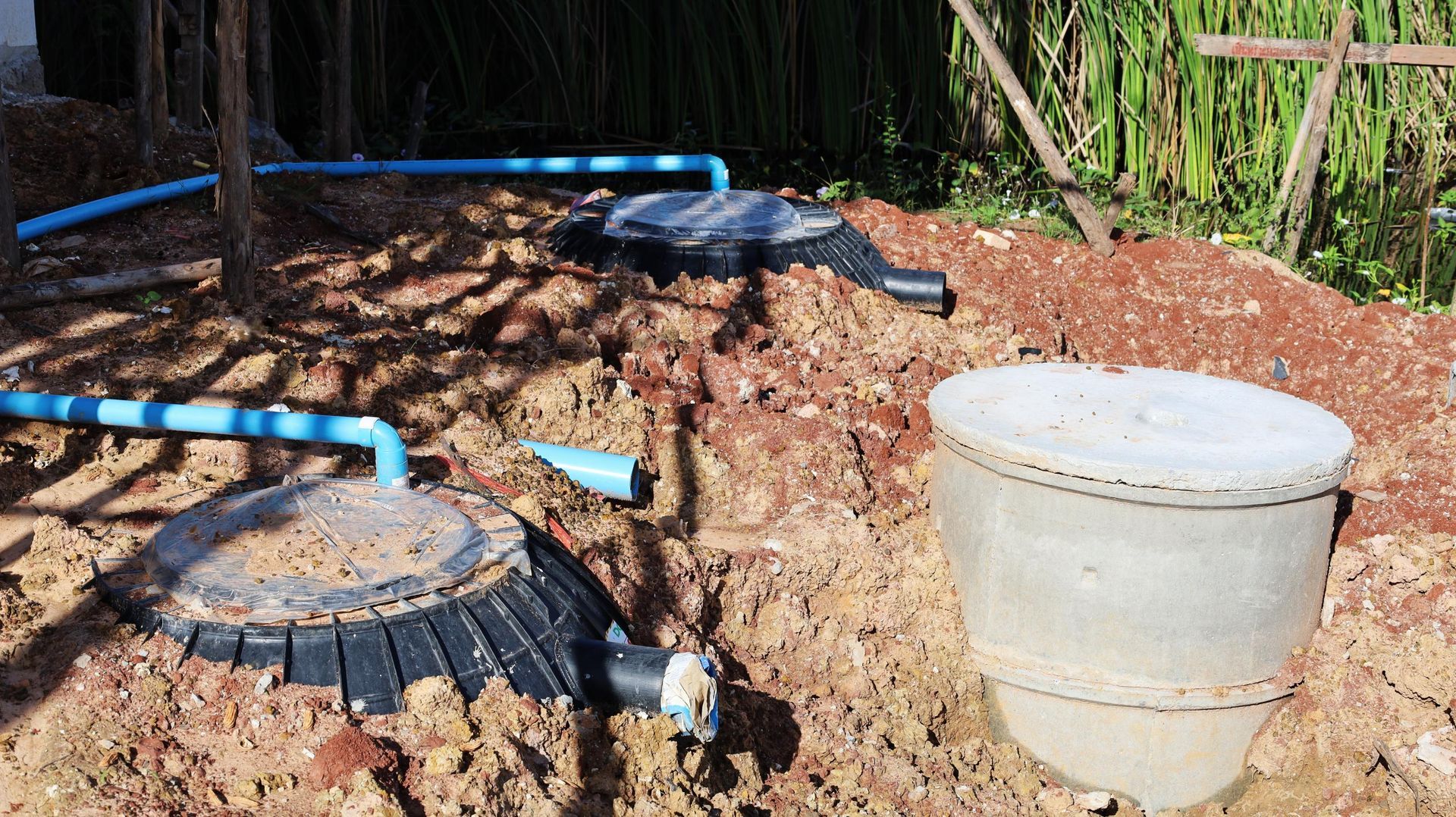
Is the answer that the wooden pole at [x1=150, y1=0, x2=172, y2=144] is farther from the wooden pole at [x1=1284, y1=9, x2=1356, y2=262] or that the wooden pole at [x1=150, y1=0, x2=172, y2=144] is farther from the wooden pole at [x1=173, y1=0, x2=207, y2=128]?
the wooden pole at [x1=1284, y1=9, x2=1356, y2=262]

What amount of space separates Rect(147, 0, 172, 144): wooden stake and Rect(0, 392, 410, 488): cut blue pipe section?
2.30 m

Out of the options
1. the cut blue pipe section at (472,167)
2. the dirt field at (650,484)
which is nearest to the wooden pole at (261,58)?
the cut blue pipe section at (472,167)

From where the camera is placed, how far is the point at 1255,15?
6.27 metres

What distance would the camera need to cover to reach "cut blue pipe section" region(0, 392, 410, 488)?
308cm

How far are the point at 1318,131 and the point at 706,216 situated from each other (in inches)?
115

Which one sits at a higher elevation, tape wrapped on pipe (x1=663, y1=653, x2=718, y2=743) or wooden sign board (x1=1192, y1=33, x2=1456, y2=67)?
wooden sign board (x1=1192, y1=33, x2=1456, y2=67)

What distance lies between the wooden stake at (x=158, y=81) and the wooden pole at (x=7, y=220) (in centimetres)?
113

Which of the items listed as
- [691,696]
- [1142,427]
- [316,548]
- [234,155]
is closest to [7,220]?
[234,155]

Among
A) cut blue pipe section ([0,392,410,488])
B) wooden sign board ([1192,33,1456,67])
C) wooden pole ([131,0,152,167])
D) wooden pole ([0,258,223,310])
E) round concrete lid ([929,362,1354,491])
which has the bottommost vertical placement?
round concrete lid ([929,362,1354,491])

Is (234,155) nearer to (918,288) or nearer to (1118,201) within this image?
Answer: (918,288)

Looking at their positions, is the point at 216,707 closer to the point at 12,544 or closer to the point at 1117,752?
the point at 12,544

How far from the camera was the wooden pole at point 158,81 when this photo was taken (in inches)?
196

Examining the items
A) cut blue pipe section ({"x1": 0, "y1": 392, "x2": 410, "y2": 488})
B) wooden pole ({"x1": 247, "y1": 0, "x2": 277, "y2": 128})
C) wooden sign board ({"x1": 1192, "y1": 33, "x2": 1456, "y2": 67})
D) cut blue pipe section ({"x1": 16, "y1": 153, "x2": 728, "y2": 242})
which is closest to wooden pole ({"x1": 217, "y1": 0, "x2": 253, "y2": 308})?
cut blue pipe section ({"x1": 0, "y1": 392, "x2": 410, "y2": 488})

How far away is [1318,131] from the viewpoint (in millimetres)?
5699
